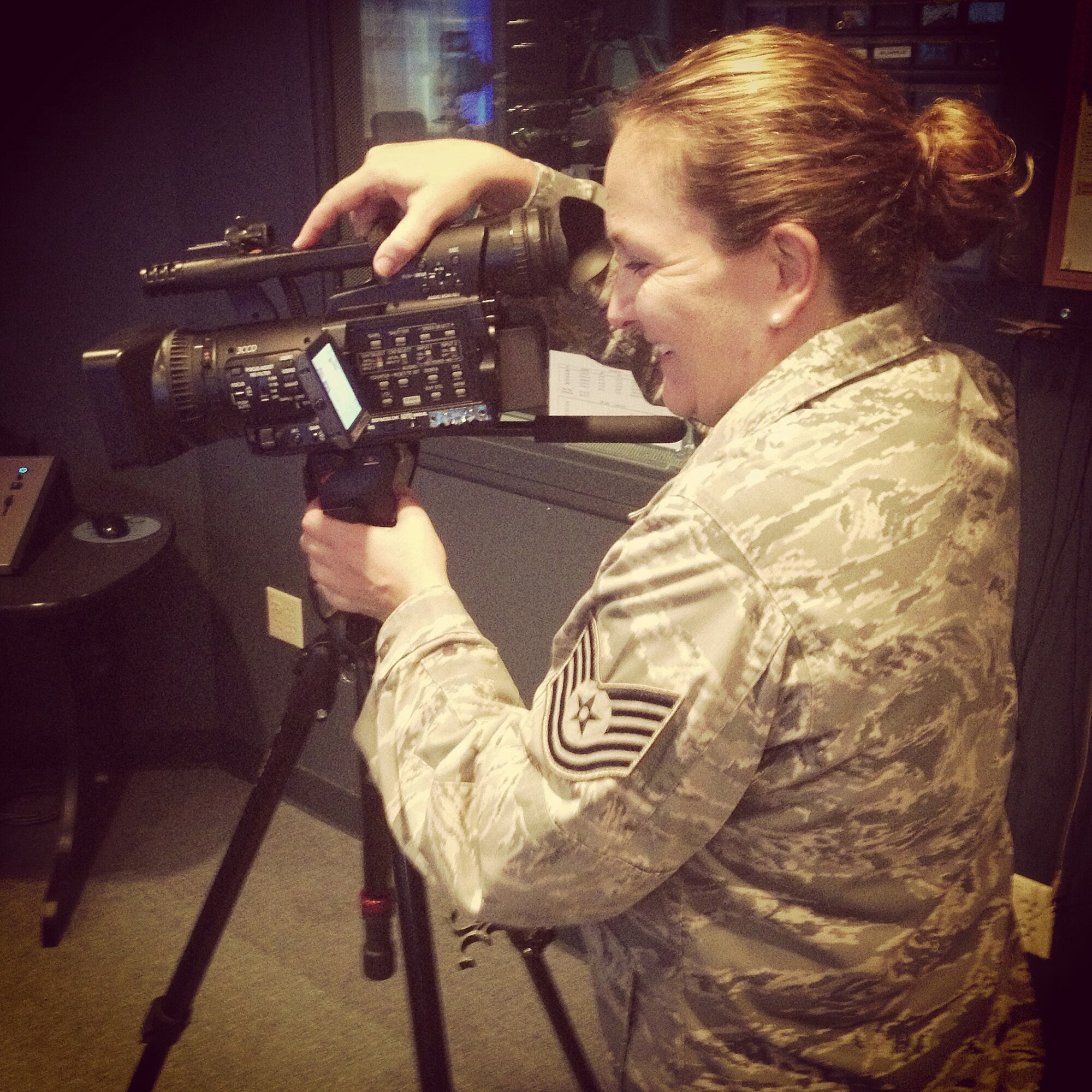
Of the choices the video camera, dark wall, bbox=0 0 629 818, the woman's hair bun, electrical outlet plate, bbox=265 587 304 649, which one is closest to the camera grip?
the video camera

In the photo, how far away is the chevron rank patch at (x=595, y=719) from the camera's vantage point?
673 mm

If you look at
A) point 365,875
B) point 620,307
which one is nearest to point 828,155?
point 620,307

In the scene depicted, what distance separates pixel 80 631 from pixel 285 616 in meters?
0.42

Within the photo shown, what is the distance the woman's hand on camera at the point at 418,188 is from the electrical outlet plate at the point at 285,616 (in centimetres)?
127

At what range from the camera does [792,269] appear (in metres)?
0.74

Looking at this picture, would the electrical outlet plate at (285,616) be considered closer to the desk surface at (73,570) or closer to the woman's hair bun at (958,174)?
the desk surface at (73,570)

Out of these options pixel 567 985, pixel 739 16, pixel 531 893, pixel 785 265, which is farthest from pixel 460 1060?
pixel 739 16

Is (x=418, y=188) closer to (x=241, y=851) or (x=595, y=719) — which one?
(x=595, y=719)

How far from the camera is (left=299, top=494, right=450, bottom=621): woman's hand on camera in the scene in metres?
0.92

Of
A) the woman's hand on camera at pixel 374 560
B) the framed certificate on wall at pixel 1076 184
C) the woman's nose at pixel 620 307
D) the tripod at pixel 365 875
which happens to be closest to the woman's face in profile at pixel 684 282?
the woman's nose at pixel 620 307

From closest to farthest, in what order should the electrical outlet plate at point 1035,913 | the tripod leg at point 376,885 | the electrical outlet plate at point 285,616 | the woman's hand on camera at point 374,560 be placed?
the woman's hand on camera at point 374,560 < the tripod leg at point 376,885 < the electrical outlet plate at point 1035,913 < the electrical outlet plate at point 285,616

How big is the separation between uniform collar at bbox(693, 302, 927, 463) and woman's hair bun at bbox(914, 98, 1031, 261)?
0.10 metres

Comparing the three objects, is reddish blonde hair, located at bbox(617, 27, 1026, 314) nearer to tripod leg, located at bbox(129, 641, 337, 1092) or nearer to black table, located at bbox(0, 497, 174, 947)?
tripod leg, located at bbox(129, 641, 337, 1092)

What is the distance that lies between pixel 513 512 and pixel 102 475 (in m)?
0.99
